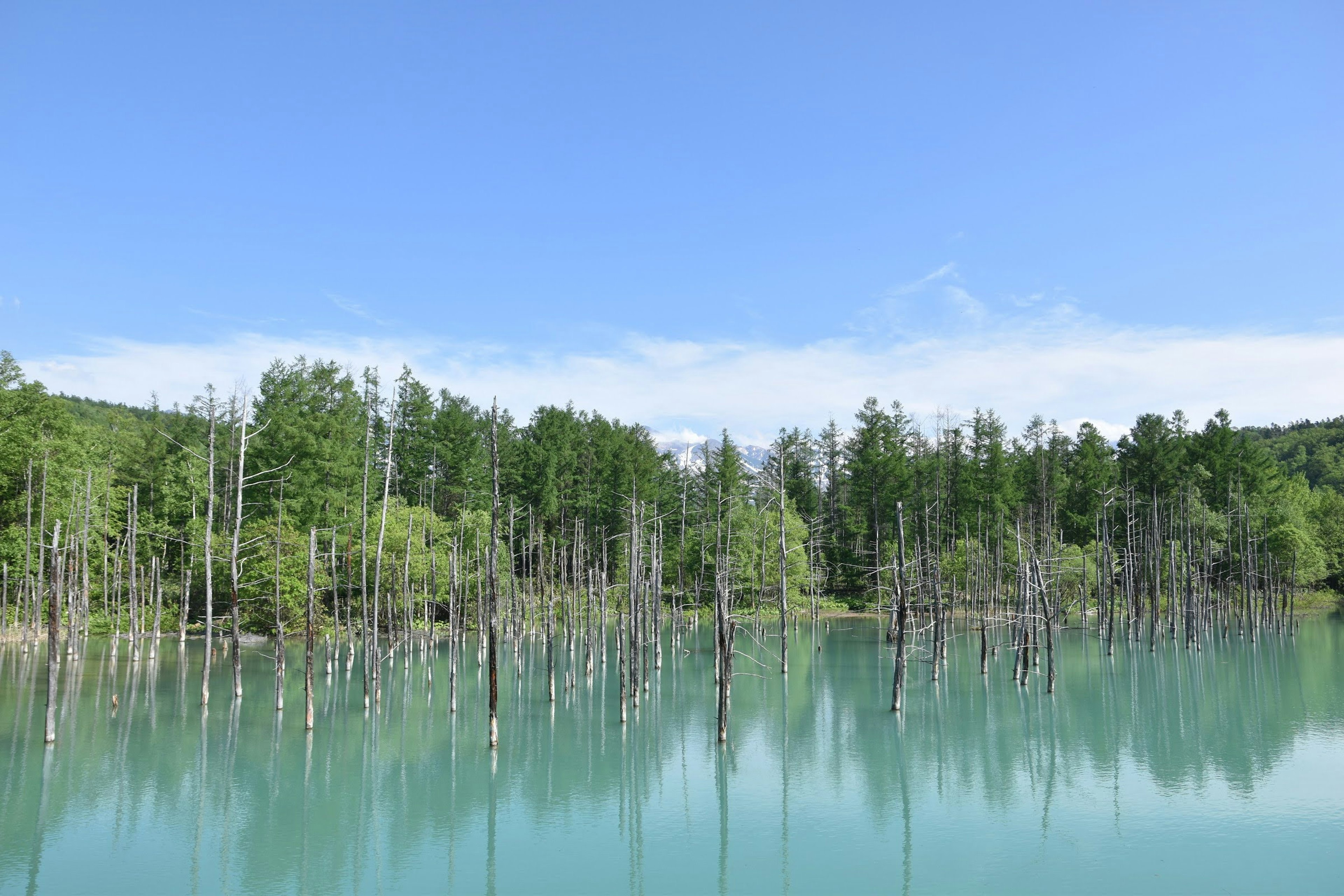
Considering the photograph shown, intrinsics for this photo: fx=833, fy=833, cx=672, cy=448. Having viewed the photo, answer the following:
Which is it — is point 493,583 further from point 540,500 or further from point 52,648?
point 540,500

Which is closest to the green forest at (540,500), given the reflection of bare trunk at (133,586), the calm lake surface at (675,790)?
the reflection of bare trunk at (133,586)

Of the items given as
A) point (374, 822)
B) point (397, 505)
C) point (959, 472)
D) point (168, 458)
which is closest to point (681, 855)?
point (374, 822)

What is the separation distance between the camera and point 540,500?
188 ft

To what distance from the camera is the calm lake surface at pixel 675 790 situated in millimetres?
13258

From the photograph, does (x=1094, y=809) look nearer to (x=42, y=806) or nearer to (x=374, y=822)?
(x=374, y=822)

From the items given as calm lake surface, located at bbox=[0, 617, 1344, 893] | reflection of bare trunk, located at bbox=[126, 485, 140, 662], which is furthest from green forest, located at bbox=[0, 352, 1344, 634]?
calm lake surface, located at bbox=[0, 617, 1344, 893]

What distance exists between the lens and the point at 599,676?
3456 cm

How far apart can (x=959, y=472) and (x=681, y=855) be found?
53302 mm

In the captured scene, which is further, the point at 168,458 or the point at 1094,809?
the point at 168,458

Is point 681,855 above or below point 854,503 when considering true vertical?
below

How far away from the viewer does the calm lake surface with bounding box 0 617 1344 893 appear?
43.5 ft

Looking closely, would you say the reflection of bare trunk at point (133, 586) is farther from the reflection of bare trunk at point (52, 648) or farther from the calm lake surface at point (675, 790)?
the reflection of bare trunk at point (52, 648)

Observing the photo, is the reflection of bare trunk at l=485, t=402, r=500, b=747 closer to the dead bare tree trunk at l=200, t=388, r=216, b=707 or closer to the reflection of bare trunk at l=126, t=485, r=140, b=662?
the dead bare tree trunk at l=200, t=388, r=216, b=707

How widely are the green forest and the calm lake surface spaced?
544 cm
